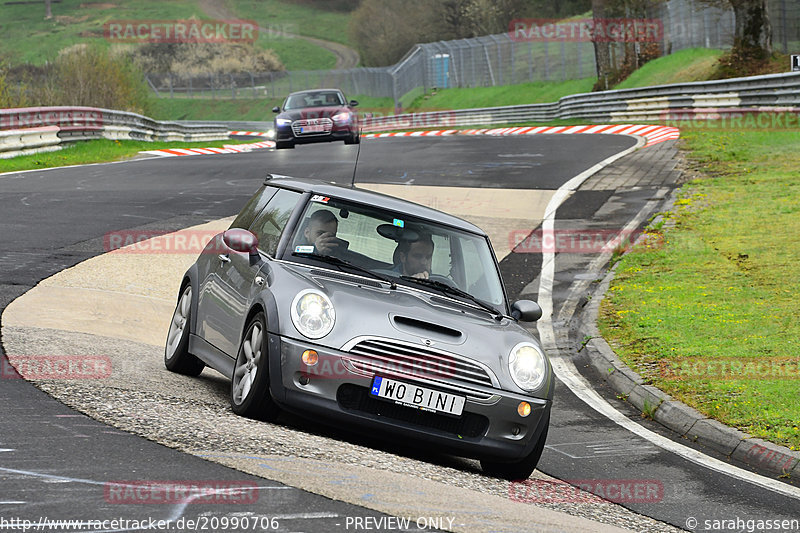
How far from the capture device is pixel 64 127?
31.2 meters

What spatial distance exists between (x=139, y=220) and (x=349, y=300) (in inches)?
452

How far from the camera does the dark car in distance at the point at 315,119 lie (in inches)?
1186

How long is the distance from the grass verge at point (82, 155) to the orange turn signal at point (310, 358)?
2062 centimetres

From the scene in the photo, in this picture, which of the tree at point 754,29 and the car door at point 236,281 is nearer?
the car door at point 236,281

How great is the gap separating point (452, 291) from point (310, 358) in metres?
1.49

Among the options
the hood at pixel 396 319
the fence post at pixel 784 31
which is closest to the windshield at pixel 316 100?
the fence post at pixel 784 31

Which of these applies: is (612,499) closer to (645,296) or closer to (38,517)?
(38,517)

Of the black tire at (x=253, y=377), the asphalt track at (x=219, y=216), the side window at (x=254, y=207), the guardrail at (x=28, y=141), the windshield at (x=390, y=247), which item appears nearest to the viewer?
the asphalt track at (x=219, y=216)

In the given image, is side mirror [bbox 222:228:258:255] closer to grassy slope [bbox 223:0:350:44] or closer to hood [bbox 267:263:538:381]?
hood [bbox 267:263:538:381]

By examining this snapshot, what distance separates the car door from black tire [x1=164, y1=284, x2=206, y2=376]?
0.35m

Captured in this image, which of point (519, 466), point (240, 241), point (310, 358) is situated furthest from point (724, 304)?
point (310, 358)

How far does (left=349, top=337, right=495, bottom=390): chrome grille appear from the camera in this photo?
6.70m

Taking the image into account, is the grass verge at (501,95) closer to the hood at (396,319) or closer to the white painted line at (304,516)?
the hood at (396,319)

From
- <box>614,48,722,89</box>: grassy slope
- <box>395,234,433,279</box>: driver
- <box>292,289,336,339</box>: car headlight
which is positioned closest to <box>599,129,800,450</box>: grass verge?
<box>395,234,433,279</box>: driver
